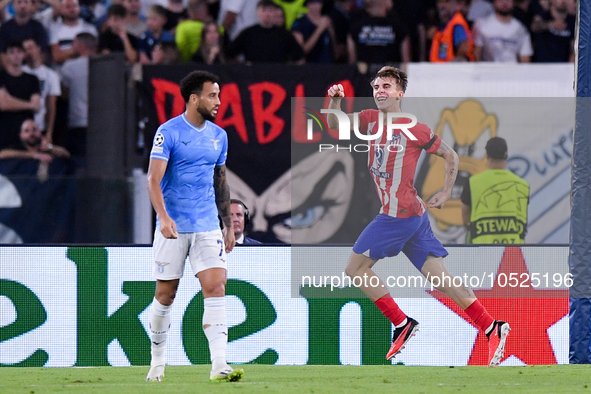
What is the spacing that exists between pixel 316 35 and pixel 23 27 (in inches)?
135

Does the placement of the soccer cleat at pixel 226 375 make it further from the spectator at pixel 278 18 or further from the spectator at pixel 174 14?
the spectator at pixel 174 14

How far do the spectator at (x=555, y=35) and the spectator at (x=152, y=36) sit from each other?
4355mm

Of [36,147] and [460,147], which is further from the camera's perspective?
[36,147]

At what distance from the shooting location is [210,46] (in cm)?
1125

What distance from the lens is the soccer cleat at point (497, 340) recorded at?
7.40 m

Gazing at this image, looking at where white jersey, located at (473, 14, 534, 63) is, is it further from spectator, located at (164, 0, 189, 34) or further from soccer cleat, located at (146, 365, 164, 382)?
soccer cleat, located at (146, 365, 164, 382)

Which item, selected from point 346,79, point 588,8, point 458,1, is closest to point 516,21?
point 458,1

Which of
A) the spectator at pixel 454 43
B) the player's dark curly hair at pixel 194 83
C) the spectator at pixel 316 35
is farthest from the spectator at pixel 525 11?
the player's dark curly hair at pixel 194 83

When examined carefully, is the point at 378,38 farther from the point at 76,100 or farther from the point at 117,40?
the point at 76,100

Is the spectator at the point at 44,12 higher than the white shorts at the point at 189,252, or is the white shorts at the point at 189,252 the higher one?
the spectator at the point at 44,12

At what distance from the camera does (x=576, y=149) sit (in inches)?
313

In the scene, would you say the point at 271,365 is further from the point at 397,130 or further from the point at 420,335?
the point at 397,130

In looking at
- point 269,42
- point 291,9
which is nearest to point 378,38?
point 291,9
